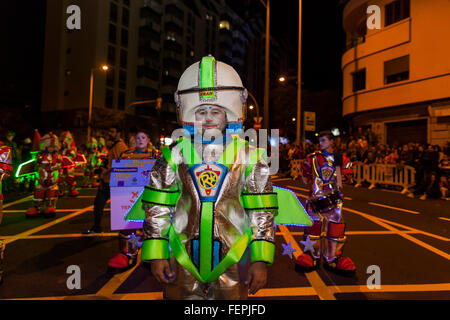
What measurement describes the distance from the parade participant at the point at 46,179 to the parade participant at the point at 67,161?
0.34 meters

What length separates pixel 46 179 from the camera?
295 inches

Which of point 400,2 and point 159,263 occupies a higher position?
point 400,2

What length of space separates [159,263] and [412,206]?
10059 mm

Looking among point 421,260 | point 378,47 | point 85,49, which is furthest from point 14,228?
point 85,49

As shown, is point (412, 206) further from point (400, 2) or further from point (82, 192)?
point (400, 2)

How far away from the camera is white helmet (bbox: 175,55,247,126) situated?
2.11 metres

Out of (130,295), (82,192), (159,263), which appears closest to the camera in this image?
(159,263)

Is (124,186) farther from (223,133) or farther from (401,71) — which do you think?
(401,71)

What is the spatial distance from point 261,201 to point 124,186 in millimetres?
2866

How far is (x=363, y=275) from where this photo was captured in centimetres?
418

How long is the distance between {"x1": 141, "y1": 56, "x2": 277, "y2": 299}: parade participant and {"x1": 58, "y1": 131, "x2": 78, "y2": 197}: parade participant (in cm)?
695

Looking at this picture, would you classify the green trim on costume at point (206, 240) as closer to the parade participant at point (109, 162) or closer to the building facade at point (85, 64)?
the parade participant at point (109, 162)

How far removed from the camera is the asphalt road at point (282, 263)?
3.64m

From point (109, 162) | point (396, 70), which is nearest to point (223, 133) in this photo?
point (109, 162)
